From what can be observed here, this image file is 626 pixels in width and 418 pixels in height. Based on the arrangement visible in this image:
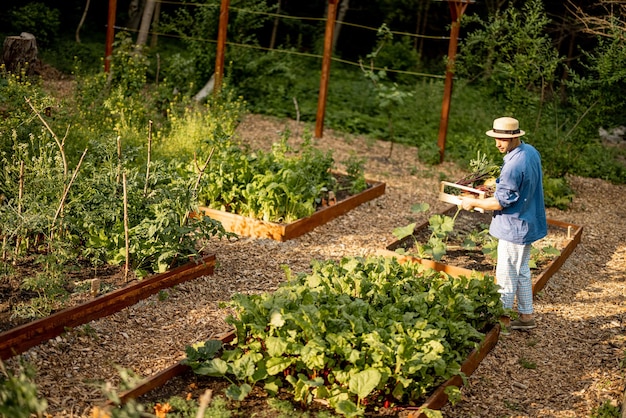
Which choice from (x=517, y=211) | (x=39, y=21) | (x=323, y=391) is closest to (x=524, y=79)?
(x=517, y=211)

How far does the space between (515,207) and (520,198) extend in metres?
0.08

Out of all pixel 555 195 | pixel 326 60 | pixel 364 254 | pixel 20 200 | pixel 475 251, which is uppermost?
pixel 326 60

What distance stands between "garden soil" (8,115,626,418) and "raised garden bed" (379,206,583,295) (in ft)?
0.45

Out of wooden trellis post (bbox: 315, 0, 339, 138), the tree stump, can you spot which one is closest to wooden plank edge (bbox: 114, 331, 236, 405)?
the tree stump

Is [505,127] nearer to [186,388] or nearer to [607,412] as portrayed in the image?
[607,412]

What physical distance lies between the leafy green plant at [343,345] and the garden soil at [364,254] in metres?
0.30

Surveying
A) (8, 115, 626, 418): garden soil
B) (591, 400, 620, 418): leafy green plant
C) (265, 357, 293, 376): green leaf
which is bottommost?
(8, 115, 626, 418): garden soil

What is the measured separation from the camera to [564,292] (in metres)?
6.91

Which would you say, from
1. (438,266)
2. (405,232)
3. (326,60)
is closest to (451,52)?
(326,60)

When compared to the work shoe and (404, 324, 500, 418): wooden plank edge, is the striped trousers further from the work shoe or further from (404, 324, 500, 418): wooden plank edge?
(404, 324, 500, 418): wooden plank edge

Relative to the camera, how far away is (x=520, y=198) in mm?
A: 5758

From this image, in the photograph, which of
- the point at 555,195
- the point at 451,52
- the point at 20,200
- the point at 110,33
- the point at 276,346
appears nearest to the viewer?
the point at 276,346

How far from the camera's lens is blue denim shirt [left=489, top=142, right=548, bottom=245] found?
5.68 meters

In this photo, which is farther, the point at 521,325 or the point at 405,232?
the point at 405,232
